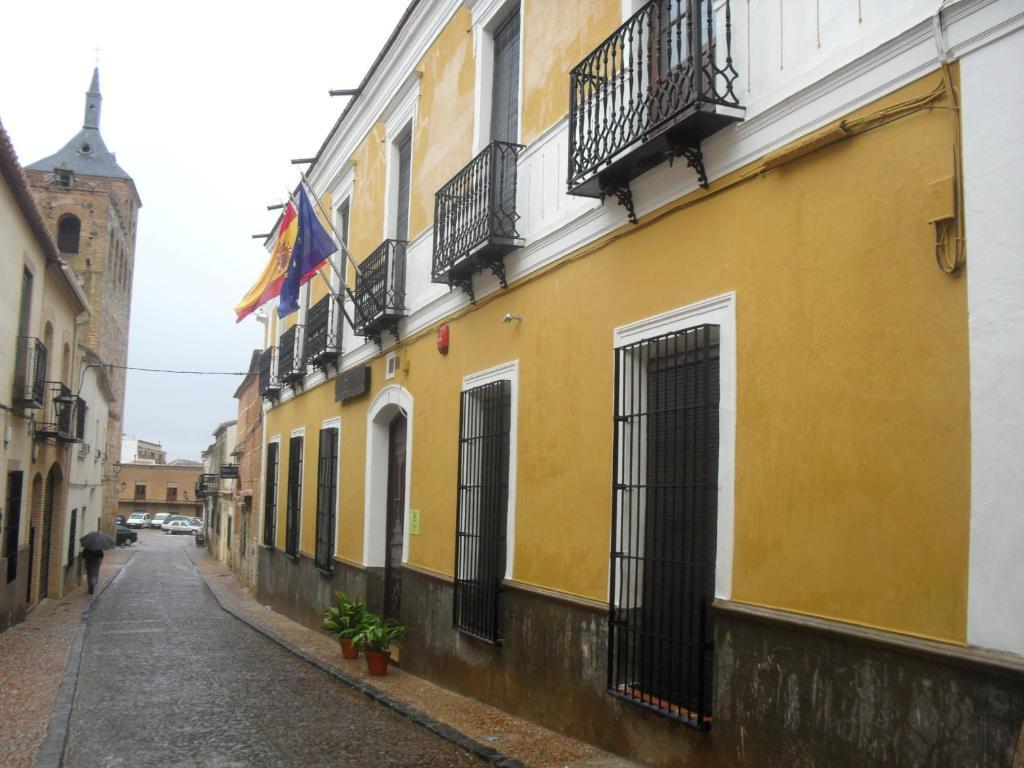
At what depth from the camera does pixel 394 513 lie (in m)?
11.9

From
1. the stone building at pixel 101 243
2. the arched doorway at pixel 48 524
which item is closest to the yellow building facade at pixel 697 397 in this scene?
the arched doorway at pixel 48 524

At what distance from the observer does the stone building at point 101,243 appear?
1468 inches

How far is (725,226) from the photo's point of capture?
5398 mm

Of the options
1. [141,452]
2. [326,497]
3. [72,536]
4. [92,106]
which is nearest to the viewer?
[326,497]

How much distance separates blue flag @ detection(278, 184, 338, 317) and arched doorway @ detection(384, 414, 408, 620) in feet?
6.89

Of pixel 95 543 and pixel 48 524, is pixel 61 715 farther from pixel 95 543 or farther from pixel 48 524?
pixel 95 543

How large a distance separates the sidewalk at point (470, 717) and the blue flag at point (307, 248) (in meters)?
4.54

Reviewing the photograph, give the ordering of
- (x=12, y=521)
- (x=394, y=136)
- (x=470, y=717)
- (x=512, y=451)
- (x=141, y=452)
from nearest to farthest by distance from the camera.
Answer: 1. (x=470, y=717)
2. (x=512, y=451)
3. (x=394, y=136)
4. (x=12, y=521)
5. (x=141, y=452)

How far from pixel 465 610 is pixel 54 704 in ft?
13.1

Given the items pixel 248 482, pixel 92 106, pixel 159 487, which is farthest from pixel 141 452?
pixel 248 482

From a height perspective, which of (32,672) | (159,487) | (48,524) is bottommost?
(32,672)

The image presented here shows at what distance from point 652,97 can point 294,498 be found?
12691 mm

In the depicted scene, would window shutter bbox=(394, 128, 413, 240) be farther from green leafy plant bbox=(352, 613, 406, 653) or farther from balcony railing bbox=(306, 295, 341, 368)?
green leafy plant bbox=(352, 613, 406, 653)

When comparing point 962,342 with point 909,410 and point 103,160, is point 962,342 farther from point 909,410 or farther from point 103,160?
point 103,160
